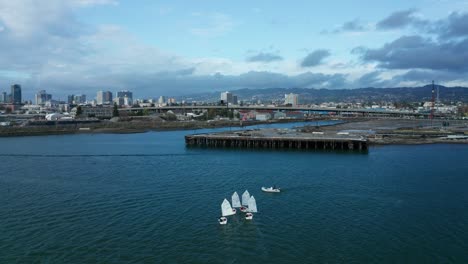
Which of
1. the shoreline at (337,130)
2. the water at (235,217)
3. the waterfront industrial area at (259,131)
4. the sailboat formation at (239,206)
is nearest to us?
the water at (235,217)

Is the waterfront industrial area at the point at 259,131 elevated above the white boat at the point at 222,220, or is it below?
above

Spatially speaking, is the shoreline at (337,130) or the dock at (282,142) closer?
the dock at (282,142)

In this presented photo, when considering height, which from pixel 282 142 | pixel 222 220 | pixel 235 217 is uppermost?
pixel 282 142

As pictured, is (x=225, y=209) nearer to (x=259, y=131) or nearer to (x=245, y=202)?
(x=245, y=202)

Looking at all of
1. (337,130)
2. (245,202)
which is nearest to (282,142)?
(337,130)

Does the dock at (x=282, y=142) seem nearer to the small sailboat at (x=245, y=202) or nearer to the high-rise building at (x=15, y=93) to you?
the small sailboat at (x=245, y=202)

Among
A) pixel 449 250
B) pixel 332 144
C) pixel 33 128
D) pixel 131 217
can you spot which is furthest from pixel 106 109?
pixel 449 250

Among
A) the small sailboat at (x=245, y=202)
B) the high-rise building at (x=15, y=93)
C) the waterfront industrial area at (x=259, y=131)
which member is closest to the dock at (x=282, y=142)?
the waterfront industrial area at (x=259, y=131)

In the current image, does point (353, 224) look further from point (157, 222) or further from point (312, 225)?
point (157, 222)

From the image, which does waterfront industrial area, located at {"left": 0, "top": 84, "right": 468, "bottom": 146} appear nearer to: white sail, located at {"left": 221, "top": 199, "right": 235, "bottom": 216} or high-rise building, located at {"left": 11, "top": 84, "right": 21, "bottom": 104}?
white sail, located at {"left": 221, "top": 199, "right": 235, "bottom": 216}

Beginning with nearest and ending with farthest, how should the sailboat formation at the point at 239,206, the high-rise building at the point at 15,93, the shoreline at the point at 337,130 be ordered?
the sailboat formation at the point at 239,206, the shoreline at the point at 337,130, the high-rise building at the point at 15,93
